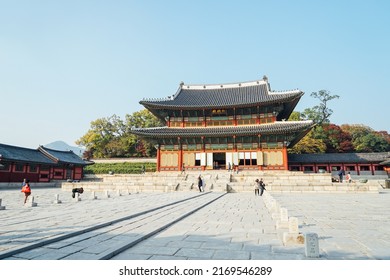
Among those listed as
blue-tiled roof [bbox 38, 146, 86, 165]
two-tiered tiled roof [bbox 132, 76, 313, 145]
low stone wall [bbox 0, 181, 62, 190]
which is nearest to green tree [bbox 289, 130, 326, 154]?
two-tiered tiled roof [bbox 132, 76, 313, 145]

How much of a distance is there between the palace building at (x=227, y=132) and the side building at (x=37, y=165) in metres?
13.2

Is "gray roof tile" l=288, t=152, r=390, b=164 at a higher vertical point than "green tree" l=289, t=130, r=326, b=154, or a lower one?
lower

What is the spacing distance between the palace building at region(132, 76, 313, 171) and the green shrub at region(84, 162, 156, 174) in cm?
1120

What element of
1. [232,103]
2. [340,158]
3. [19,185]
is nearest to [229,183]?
[232,103]

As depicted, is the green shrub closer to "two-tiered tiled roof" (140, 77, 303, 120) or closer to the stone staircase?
"two-tiered tiled roof" (140, 77, 303, 120)

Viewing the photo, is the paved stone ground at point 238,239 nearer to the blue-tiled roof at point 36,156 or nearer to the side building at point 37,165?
the side building at point 37,165

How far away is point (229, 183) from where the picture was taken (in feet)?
68.3

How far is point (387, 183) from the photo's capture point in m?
26.4

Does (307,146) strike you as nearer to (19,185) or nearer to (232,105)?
(232,105)

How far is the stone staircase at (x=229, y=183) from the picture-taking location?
1958 cm

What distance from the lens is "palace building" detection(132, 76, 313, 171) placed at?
2797 centimetres
